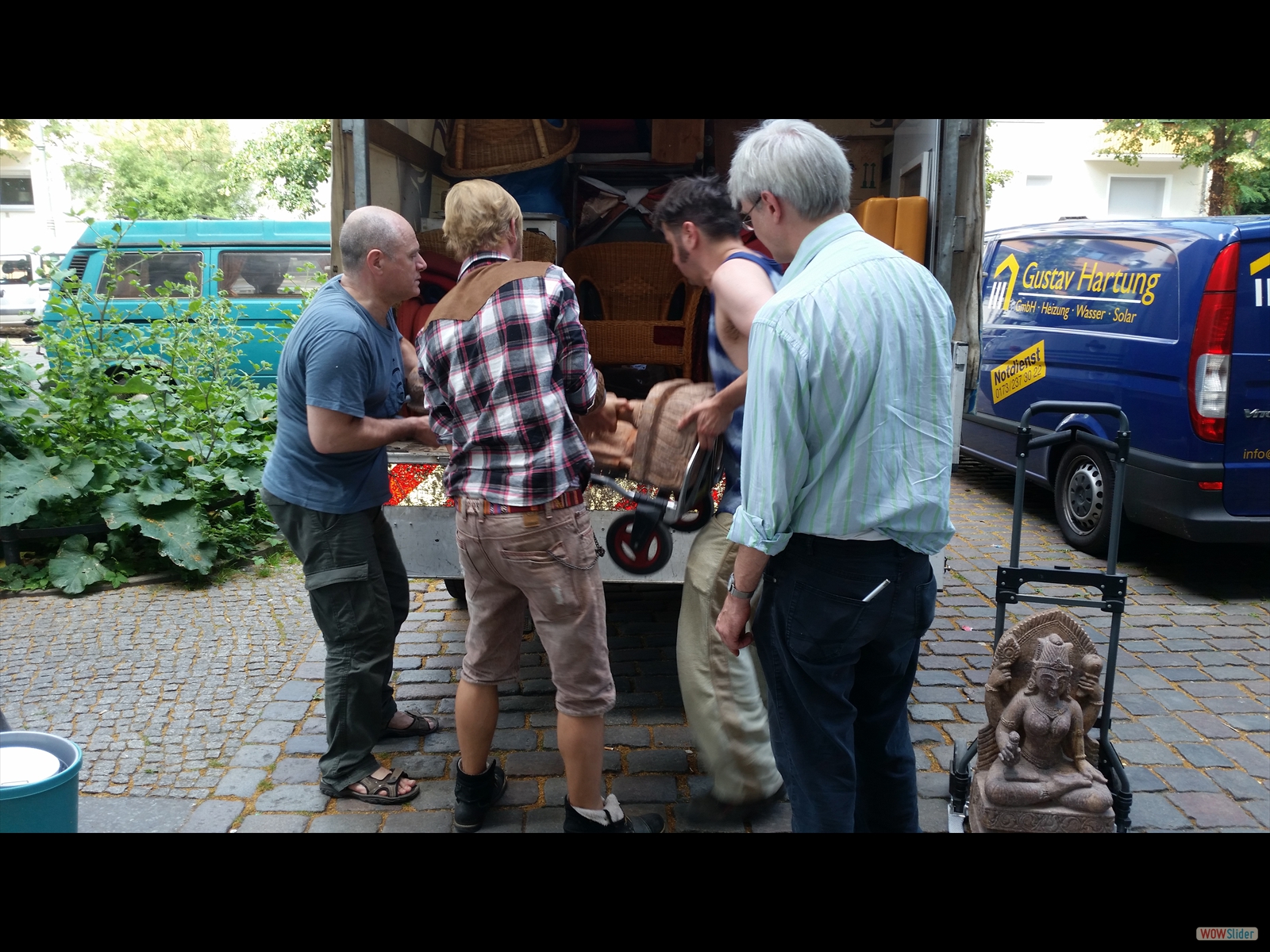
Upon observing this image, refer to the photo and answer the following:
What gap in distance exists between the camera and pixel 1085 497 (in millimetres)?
6516

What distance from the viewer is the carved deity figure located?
2.95 meters

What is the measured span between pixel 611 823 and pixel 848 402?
5.36 feet

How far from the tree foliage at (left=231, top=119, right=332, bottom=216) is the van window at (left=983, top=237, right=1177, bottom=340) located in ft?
58.3

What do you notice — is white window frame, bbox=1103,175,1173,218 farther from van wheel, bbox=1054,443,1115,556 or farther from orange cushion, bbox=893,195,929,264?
orange cushion, bbox=893,195,929,264

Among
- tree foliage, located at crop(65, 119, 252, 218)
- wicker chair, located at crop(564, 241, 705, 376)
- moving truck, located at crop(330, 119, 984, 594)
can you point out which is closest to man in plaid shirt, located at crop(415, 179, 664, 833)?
moving truck, located at crop(330, 119, 984, 594)

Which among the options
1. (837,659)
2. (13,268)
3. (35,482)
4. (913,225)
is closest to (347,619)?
(837,659)

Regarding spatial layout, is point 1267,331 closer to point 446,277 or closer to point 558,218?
point 558,218

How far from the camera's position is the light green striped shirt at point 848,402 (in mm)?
2160

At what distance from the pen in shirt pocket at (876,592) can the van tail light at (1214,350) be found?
414cm

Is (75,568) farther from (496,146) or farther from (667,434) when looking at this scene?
(667,434)

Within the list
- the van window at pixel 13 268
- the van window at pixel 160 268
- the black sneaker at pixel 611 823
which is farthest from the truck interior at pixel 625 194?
the van window at pixel 13 268

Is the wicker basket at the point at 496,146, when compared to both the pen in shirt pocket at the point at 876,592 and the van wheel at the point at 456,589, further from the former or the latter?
the pen in shirt pocket at the point at 876,592

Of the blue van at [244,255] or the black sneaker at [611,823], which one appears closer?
the black sneaker at [611,823]

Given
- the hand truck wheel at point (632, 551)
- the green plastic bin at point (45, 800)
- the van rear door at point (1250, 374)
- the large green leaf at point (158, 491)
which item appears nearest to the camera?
the green plastic bin at point (45, 800)
